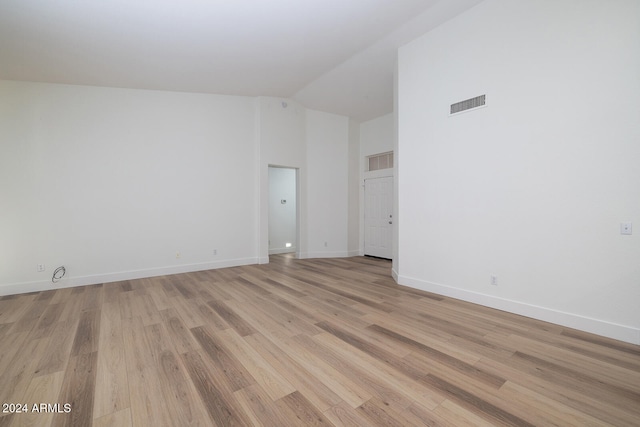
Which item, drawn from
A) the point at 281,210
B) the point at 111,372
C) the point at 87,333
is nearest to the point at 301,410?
the point at 111,372

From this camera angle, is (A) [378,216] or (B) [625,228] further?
(A) [378,216]

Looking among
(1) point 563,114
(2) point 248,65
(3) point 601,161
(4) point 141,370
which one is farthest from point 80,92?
(3) point 601,161

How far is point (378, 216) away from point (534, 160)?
4059 millimetres

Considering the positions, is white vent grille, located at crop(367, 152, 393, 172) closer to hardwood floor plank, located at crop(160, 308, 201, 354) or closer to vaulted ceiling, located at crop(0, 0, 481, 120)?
vaulted ceiling, located at crop(0, 0, 481, 120)

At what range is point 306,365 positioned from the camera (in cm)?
199

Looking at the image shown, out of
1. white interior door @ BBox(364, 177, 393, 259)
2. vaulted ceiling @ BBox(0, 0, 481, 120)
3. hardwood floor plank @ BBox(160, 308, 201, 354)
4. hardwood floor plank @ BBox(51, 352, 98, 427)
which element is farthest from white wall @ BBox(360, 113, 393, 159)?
hardwood floor plank @ BBox(51, 352, 98, 427)

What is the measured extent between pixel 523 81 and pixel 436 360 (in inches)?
118

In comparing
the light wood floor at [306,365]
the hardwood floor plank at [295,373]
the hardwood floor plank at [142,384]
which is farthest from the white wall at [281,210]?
the hardwood floor plank at [295,373]

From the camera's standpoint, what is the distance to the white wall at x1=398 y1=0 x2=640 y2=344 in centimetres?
236

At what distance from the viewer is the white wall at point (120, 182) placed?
398 centimetres

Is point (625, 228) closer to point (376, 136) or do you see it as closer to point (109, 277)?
point (376, 136)

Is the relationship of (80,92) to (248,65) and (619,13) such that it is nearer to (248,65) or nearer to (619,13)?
(248,65)

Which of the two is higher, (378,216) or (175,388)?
(378,216)

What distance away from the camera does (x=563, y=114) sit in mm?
2623
